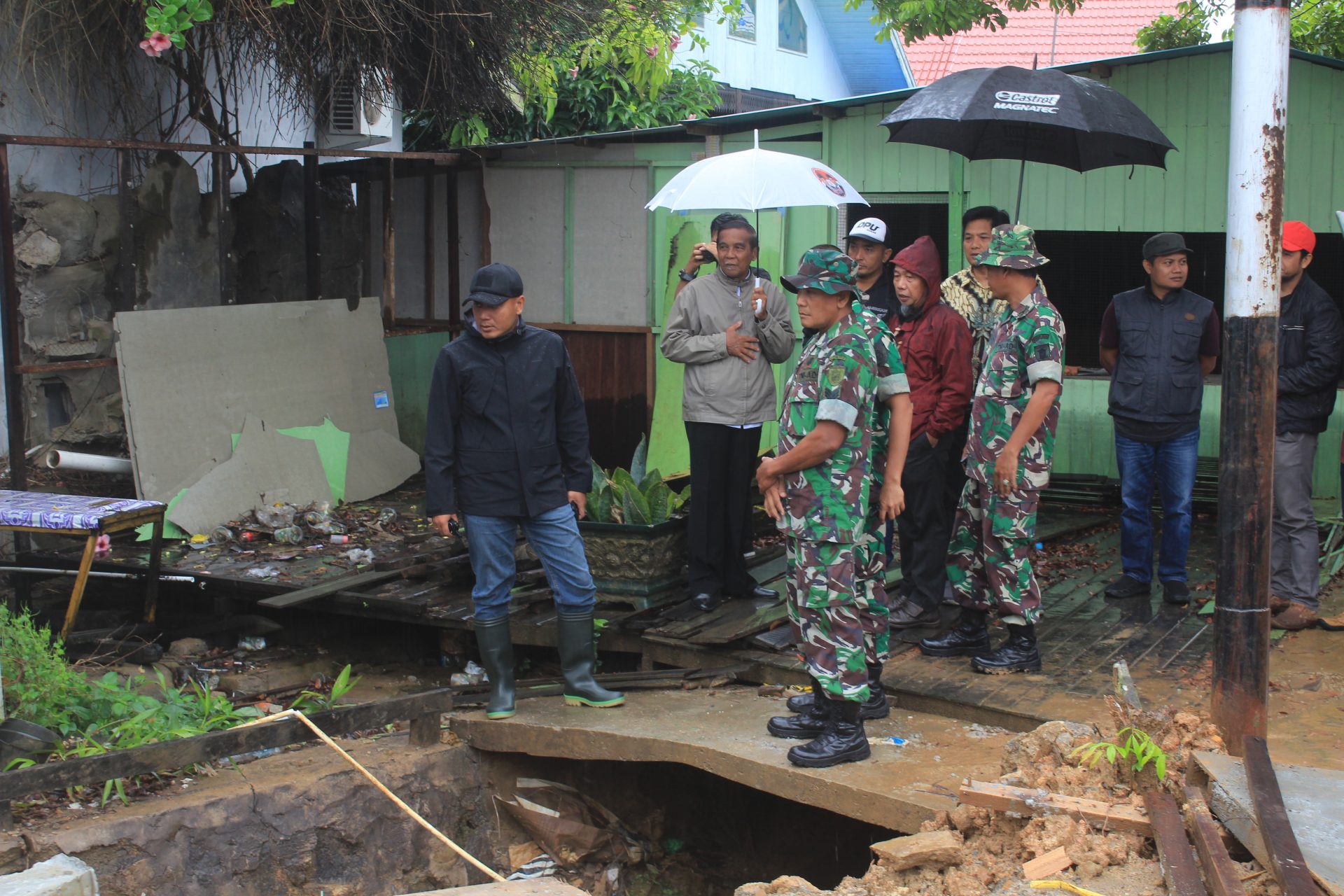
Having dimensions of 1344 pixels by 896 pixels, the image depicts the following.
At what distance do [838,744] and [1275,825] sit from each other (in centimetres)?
167

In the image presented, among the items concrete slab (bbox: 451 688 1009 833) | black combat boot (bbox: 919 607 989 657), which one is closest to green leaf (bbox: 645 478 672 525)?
concrete slab (bbox: 451 688 1009 833)

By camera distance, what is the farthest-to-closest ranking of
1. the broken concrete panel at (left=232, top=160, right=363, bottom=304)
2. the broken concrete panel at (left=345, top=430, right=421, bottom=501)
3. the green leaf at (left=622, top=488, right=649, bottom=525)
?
the broken concrete panel at (left=232, top=160, right=363, bottom=304) < the broken concrete panel at (left=345, top=430, right=421, bottom=501) < the green leaf at (left=622, top=488, right=649, bottom=525)

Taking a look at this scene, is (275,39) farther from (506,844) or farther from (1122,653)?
(1122,653)

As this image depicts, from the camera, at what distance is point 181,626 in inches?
281

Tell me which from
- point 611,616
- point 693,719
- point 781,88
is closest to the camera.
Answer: point 693,719

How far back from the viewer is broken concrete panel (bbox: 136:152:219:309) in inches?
324

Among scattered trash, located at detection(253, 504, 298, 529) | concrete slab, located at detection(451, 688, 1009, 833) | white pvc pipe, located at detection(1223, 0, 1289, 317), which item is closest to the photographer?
white pvc pipe, located at detection(1223, 0, 1289, 317)

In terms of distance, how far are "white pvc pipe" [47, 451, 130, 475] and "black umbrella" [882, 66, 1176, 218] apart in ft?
17.1

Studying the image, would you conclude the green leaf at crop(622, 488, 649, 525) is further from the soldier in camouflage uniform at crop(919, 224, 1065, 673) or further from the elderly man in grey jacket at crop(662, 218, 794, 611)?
the soldier in camouflage uniform at crop(919, 224, 1065, 673)

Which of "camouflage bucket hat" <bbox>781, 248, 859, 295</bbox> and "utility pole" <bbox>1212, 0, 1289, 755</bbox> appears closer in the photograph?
"utility pole" <bbox>1212, 0, 1289, 755</bbox>

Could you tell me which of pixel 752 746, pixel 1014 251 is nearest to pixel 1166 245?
pixel 1014 251

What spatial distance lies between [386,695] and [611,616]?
4.25ft

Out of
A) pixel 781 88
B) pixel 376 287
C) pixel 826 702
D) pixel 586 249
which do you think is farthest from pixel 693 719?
pixel 781 88

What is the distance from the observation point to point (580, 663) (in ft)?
18.1
